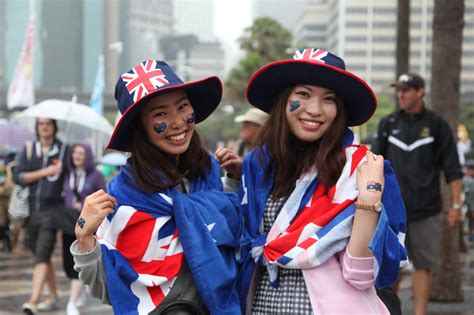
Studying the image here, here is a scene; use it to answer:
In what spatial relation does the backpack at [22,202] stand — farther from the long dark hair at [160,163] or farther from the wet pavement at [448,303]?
the long dark hair at [160,163]

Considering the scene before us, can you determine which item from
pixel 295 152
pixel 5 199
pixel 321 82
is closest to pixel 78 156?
pixel 295 152

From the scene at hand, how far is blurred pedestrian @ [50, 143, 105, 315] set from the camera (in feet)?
25.6

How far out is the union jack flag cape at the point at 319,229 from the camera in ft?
8.95

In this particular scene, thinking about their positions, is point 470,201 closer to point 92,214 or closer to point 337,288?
point 337,288

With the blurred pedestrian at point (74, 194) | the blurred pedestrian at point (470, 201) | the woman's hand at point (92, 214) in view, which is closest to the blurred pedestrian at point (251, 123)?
the blurred pedestrian at point (74, 194)

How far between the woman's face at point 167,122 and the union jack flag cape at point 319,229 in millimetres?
384

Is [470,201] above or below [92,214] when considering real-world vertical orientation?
below

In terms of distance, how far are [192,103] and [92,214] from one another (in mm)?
716

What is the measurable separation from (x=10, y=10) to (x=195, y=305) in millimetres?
184377

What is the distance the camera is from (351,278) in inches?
107

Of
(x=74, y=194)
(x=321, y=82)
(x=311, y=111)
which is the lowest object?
(x=74, y=194)

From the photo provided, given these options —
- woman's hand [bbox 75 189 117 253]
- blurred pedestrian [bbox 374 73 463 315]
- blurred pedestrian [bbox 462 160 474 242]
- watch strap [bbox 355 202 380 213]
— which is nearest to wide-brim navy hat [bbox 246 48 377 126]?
watch strap [bbox 355 202 380 213]

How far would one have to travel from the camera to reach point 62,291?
9383 mm

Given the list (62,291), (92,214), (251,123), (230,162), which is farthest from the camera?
(62,291)
